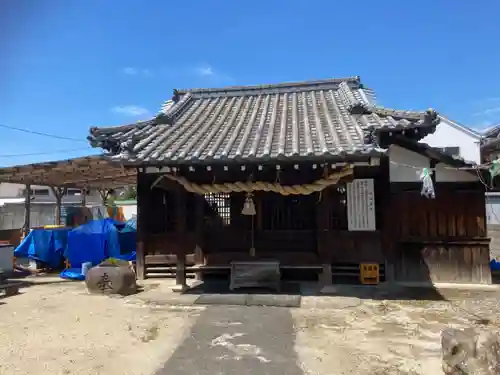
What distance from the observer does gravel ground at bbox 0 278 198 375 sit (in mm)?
4992

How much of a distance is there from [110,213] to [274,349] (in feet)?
59.8

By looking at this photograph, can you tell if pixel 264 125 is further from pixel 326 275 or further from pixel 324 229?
pixel 326 275

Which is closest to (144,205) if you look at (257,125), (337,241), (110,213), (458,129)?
(257,125)

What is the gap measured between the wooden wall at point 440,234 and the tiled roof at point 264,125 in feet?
7.27

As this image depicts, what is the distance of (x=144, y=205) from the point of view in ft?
35.9

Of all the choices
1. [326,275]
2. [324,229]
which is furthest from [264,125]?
[326,275]

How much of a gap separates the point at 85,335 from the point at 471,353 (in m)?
5.68

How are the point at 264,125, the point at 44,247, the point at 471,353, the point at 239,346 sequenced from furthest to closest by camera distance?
the point at 44,247 → the point at 264,125 → the point at 239,346 → the point at 471,353

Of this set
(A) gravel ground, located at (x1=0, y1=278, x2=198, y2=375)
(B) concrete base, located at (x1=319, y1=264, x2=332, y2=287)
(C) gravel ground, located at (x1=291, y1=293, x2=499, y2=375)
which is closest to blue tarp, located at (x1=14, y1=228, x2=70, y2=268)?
(A) gravel ground, located at (x1=0, y1=278, x2=198, y2=375)

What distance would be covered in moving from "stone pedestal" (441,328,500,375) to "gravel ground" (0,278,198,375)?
12.0 ft

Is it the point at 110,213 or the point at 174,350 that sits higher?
the point at 110,213

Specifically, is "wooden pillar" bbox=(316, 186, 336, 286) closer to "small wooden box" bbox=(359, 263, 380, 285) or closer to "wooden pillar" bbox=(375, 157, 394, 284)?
"small wooden box" bbox=(359, 263, 380, 285)

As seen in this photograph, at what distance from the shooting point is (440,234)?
10359mm

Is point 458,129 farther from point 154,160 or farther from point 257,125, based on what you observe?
point 154,160
